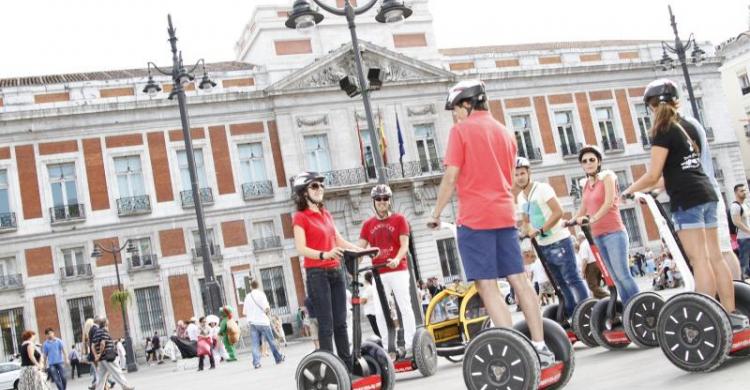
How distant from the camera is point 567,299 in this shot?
7609 millimetres

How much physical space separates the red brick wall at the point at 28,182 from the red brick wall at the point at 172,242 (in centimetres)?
458

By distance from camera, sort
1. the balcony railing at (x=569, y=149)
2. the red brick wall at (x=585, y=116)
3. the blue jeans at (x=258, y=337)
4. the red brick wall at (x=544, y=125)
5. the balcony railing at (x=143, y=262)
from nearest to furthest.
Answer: the blue jeans at (x=258, y=337), the balcony railing at (x=143, y=262), the red brick wall at (x=544, y=125), the balcony railing at (x=569, y=149), the red brick wall at (x=585, y=116)

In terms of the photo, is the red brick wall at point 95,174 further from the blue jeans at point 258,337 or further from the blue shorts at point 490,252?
the blue shorts at point 490,252

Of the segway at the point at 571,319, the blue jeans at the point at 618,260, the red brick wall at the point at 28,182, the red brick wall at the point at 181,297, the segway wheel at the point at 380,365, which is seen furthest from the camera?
the red brick wall at the point at 181,297

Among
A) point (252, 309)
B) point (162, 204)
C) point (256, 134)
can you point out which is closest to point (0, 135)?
point (162, 204)

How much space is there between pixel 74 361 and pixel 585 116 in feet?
84.7

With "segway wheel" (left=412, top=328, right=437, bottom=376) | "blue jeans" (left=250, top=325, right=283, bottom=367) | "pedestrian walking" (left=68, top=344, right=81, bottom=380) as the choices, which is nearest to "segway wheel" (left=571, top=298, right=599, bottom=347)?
"segway wheel" (left=412, top=328, right=437, bottom=376)

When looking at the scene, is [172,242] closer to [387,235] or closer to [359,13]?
[359,13]

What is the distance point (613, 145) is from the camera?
3994 cm

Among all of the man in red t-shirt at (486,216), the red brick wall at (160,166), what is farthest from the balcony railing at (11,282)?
the man in red t-shirt at (486,216)

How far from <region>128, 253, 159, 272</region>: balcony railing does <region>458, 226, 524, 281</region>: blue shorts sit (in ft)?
89.9

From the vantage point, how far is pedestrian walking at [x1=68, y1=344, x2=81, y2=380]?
91.7ft

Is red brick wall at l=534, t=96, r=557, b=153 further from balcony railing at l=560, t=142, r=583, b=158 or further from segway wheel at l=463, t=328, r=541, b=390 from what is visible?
segway wheel at l=463, t=328, r=541, b=390

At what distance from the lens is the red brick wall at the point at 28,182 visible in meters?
30.1
